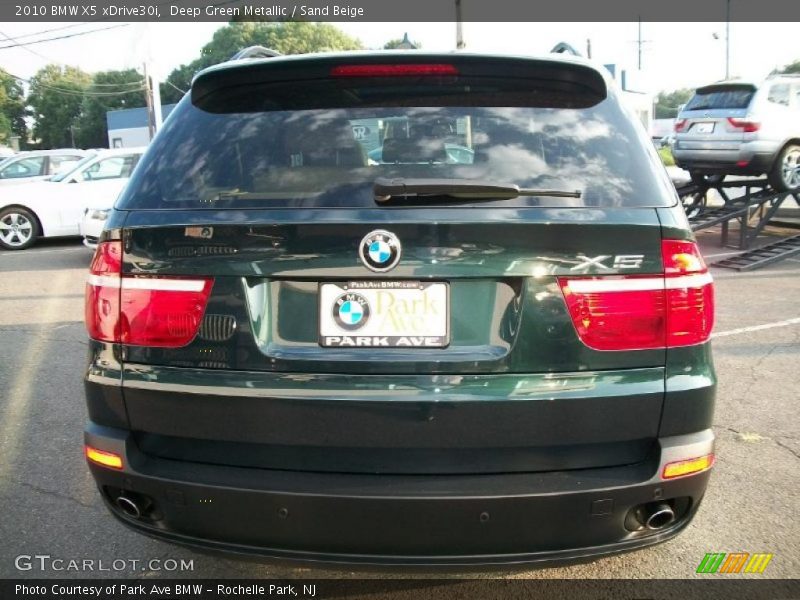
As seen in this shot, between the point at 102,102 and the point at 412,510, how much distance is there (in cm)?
9955

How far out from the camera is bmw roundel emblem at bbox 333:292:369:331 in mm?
1985

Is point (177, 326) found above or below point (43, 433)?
above

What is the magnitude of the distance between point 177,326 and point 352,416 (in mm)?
595

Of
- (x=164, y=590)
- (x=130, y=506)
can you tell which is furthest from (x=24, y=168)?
(x=130, y=506)

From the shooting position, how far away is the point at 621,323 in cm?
201

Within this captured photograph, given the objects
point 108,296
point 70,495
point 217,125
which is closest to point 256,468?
point 108,296

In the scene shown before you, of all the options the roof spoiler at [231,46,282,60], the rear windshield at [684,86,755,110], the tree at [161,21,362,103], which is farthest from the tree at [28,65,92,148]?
the roof spoiler at [231,46,282,60]

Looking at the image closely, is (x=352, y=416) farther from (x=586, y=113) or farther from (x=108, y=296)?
(x=586, y=113)

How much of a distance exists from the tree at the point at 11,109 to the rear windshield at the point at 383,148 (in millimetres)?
76952

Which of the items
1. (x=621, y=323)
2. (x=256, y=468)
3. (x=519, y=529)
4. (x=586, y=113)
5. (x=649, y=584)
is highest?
(x=586, y=113)

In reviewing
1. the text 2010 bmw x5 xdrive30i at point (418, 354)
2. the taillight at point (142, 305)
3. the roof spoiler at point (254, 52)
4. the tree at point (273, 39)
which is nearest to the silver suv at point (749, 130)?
the roof spoiler at point (254, 52)

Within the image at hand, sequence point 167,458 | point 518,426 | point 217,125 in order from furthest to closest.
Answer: point 217,125, point 167,458, point 518,426

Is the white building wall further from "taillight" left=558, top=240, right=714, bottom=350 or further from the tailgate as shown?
"taillight" left=558, top=240, right=714, bottom=350

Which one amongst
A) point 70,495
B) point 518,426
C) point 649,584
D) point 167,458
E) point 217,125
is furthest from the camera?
point 70,495
